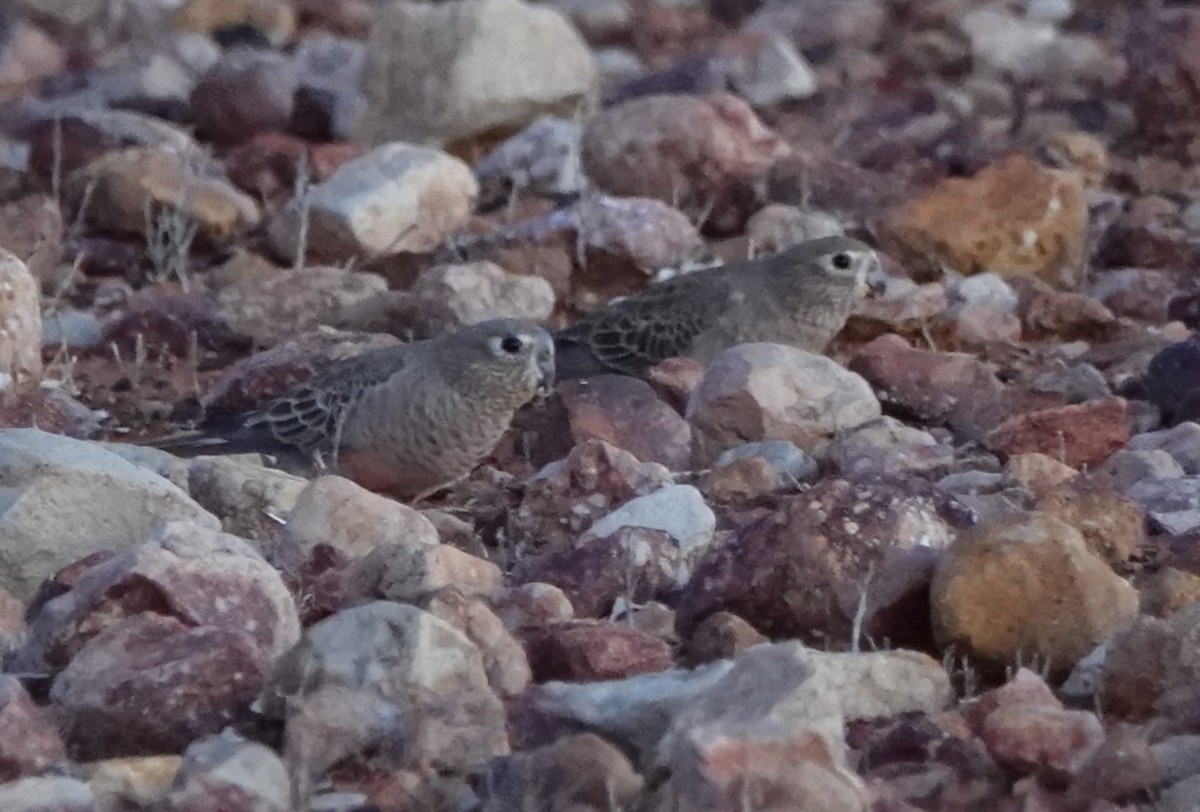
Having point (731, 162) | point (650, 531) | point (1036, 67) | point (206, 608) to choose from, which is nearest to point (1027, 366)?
point (731, 162)

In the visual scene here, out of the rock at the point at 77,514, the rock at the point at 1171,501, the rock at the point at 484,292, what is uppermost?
the rock at the point at 77,514

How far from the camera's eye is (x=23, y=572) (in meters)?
4.73

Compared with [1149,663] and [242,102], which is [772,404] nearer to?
[1149,663]

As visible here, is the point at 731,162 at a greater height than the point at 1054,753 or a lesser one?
lesser

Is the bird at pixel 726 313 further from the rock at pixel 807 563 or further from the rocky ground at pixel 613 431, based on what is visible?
the rock at pixel 807 563

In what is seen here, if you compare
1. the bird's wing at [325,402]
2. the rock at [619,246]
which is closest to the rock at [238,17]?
the rock at [619,246]

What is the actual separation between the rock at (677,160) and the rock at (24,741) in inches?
225

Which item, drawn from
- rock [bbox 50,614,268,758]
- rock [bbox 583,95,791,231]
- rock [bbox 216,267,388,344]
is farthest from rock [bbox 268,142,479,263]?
rock [bbox 50,614,268,758]

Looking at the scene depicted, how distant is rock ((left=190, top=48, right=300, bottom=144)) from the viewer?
10.8 m

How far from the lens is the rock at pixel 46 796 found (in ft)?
11.2

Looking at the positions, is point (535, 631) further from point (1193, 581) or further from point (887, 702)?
point (1193, 581)

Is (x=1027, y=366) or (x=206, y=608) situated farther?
(x=1027, y=366)

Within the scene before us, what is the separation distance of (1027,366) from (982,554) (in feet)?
11.0

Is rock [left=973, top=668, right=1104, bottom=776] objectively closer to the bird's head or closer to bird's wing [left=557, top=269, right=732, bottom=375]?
the bird's head
